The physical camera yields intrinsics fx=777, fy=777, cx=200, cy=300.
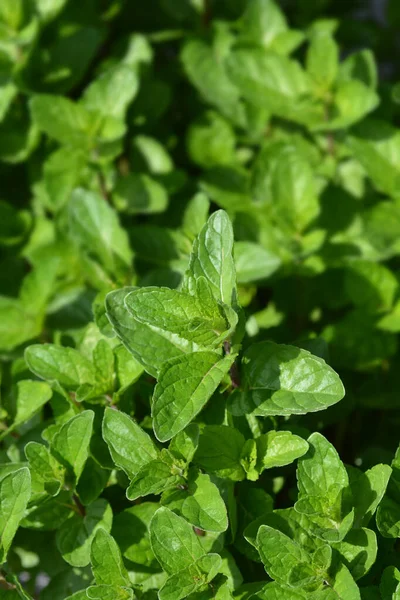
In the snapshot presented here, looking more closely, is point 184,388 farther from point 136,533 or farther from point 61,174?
point 61,174

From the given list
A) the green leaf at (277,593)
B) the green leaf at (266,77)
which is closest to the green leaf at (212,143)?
the green leaf at (266,77)

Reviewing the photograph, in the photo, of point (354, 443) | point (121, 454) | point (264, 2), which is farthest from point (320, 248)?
point (121, 454)

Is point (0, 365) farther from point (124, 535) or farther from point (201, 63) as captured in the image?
point (201, 63)

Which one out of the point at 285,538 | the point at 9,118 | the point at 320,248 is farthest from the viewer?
the point at 9,118

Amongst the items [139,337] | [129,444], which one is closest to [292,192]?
[139,337]

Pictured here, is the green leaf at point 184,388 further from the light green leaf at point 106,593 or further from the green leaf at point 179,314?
the light green leaf at point 106,593

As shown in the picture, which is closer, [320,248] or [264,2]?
[320,248]

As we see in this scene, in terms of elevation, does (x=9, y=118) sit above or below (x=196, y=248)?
below

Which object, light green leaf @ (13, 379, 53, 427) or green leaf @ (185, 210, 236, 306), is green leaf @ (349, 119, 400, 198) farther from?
light green leaf @ (13, 379, 53, 427)
